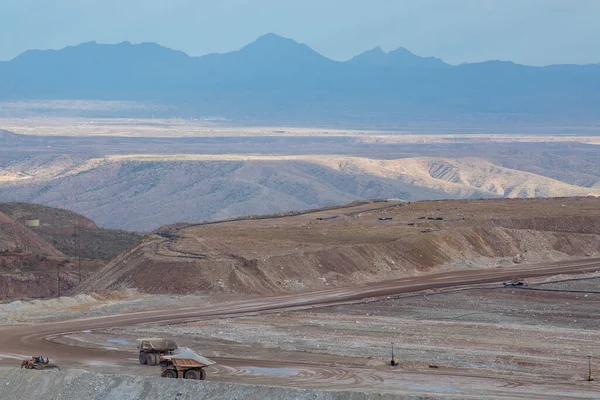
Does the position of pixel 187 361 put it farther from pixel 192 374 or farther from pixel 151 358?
pixel 151 358

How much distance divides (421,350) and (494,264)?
3350 centimetres

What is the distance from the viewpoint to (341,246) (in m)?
75.4

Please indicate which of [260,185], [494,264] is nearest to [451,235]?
[494,264]

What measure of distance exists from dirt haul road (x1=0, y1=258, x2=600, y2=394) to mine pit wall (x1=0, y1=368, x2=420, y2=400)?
5.06 m

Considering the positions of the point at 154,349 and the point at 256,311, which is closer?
the point at 154,349

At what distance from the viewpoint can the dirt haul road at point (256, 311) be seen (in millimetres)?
40562

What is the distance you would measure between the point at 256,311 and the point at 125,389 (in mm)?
24528

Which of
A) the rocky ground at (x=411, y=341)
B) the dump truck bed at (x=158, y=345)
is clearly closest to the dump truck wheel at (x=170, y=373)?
the rocky ground at (x=411, y=341)

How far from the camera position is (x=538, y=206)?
10488cm

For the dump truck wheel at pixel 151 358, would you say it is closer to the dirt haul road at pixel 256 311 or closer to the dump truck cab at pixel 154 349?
the dump truck cab at pixel 154 349

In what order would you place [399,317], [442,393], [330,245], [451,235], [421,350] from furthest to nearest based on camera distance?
[451,235] < [330,245] < [399,317] < [421,350] < [442,393]

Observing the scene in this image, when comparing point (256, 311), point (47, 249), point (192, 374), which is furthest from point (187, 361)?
point (47, 249)

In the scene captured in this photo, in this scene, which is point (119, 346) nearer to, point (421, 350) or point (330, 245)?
point (421, 350)

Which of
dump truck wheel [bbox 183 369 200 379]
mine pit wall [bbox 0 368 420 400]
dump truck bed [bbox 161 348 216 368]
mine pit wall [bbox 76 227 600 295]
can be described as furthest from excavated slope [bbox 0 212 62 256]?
mine pit wall [bbox 0 368 420 400]
